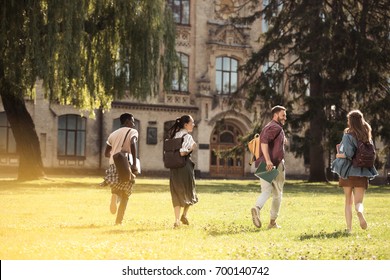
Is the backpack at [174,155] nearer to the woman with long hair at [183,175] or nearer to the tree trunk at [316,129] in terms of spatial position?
the woman with long hair at [183,175]

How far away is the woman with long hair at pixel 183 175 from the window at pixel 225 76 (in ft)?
110

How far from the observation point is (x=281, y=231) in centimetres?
1120

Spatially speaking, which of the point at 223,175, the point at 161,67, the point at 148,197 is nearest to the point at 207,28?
the point at 223,175

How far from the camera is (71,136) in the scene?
41.2m

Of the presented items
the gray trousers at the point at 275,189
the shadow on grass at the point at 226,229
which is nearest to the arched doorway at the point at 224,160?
the shadow on grass at the point at 226,229

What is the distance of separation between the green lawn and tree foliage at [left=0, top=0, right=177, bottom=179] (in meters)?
6.91

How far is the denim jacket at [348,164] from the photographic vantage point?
11.0 metres

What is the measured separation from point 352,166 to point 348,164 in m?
0.07

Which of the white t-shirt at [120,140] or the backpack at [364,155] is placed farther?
the white t-shirt at [120,140]

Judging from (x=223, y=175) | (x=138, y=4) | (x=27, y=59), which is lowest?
(x=223, y=175)

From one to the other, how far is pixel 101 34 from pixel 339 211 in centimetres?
1267

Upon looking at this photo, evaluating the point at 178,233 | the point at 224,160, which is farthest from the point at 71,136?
the point at 178,233

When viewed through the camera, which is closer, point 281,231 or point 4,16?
point 281,231

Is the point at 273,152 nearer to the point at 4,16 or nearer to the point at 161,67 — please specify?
the point at 4,16
